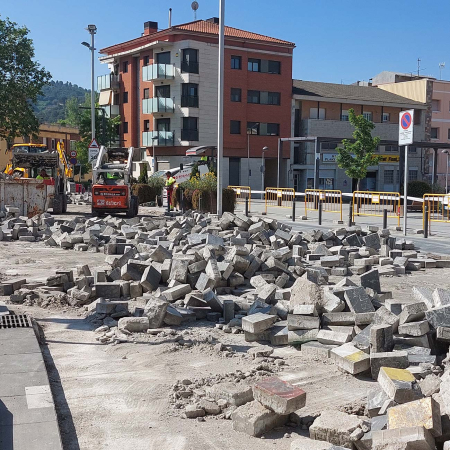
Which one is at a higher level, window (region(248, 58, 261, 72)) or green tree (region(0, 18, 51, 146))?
window (region(248, 58, 261, 72))

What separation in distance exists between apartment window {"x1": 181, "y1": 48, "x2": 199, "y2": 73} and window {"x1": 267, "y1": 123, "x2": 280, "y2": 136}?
8454 mm

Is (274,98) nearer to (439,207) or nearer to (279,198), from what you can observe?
(279,198)

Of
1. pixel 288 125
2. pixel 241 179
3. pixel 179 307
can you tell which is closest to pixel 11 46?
pixel 241 179

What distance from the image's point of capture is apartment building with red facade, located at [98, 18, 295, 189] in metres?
50.6

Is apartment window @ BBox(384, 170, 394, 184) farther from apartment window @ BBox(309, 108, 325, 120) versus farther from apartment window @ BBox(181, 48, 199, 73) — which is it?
apartment window @ BBox(181, 48, 199, 73)

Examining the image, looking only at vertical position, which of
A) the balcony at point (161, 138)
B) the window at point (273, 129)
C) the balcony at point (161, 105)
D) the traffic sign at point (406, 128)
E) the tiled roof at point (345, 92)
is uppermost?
the tiled roof at point (345, 92)

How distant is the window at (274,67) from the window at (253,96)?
92.4 inches

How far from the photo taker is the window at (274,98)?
54.0 m

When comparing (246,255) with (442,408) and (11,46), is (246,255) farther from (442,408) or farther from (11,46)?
(11,46)

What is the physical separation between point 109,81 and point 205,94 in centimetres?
1173

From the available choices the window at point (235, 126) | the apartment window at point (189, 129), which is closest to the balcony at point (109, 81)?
the apartment window at point (189, 129)

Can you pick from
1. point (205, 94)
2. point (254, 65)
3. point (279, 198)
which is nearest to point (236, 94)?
point (205, 94)

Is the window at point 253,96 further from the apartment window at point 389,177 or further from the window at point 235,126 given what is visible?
the apartment window at point 389,177

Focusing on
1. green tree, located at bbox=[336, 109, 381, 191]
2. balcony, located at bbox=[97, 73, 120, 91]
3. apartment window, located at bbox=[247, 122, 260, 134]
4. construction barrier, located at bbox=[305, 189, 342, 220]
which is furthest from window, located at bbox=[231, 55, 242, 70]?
construction barrier, located at bbox=[305, 189, 342, 220]
